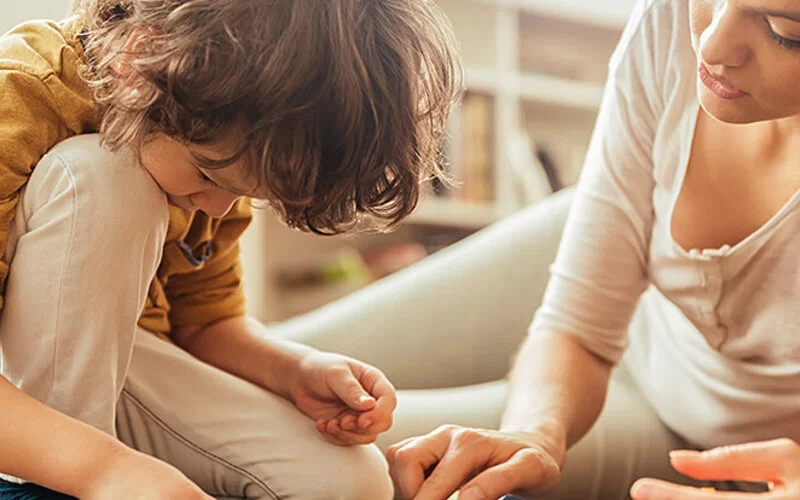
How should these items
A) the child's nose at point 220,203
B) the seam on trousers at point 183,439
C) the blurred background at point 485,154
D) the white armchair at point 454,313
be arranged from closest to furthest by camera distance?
the child's nose at point 220,203 < the seam on trousers at point 183,439 < the white armchair at point 454,313 < the blurred background at point 485,154

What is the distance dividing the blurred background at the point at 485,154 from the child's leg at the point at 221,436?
1515 millimetres

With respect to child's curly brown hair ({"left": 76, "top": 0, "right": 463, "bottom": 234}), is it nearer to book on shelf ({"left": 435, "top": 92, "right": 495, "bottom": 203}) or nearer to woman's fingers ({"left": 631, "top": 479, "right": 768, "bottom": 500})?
woman's fingers ({"left": 631, "top": 479, "right": 768, "bottom": 500})

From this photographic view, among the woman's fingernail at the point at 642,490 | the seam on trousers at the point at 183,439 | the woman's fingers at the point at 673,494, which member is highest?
the woman's fingers at the point at 673,494

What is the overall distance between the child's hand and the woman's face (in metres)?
0.36

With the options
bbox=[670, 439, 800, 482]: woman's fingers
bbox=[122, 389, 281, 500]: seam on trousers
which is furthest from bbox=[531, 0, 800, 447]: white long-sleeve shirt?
bbox=[122, 389, 281, 500]: seam on trousers

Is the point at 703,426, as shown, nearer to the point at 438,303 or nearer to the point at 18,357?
the point at 438,303

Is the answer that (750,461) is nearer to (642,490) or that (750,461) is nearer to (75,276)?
(642,490)

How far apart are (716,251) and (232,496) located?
487 millimetres

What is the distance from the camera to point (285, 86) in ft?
2.22

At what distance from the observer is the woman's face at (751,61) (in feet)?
2.27

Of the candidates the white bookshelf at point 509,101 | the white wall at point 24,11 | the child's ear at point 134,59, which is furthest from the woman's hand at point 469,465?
the white bookshelf at point 509,101

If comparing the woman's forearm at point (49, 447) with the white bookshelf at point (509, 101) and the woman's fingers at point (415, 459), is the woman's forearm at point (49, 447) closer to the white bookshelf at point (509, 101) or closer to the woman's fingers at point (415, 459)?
the woman's fingers at point (415, 459)

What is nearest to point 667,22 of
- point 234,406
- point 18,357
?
point 234,406

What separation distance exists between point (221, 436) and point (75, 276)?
0.23m
